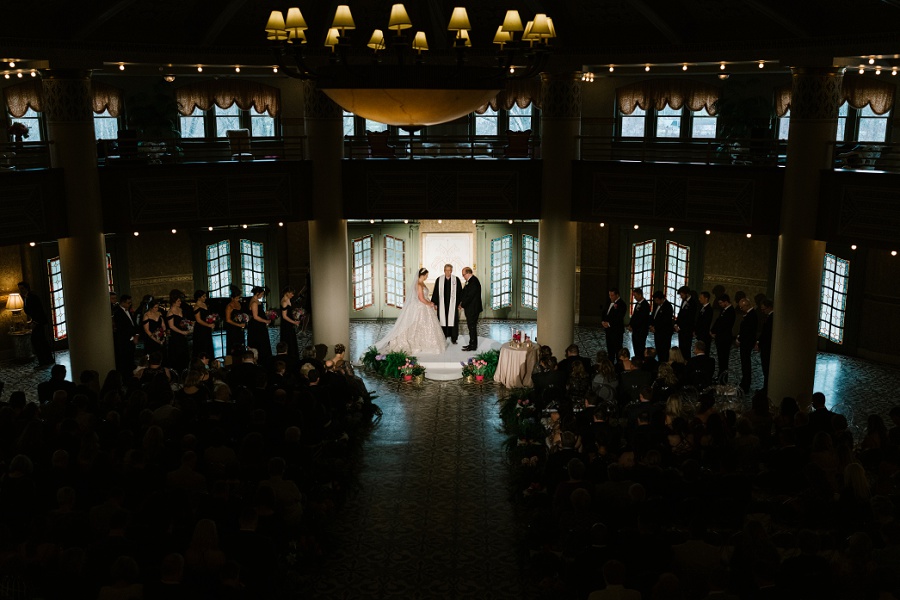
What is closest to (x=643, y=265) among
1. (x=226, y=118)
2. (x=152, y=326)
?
(x=226, y=118)

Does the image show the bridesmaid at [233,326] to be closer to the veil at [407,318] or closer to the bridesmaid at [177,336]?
the bridesmaid at [177,336]

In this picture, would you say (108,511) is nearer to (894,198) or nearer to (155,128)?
(894,198)

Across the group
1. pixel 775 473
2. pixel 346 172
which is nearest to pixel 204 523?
pixel 775 473

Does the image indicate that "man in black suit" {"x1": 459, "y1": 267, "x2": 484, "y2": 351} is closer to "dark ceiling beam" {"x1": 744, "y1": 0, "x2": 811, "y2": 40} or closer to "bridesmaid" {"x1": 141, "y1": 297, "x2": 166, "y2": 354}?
"bridesmaid" {"x1": 141, "y1": 297, "x2": 166, "y2": 354}

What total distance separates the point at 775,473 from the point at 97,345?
10.7 metres

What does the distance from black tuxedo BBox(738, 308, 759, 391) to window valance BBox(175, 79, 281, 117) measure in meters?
11.1

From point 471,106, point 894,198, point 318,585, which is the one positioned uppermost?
point 471,106

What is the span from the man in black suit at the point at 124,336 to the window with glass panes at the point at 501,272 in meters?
8.39

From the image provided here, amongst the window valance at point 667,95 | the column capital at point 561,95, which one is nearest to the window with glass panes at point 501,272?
the window valance at point 667,95

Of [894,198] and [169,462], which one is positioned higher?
[894,198]

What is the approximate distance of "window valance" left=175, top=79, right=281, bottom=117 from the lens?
63.4ft

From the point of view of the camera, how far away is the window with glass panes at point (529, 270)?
2075cm

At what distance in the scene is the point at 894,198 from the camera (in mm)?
12641

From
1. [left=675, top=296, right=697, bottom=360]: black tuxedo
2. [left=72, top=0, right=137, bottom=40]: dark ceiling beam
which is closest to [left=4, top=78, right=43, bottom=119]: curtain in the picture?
[left=72, top=0, right=137, bottom=40]: dark ceiling beam
